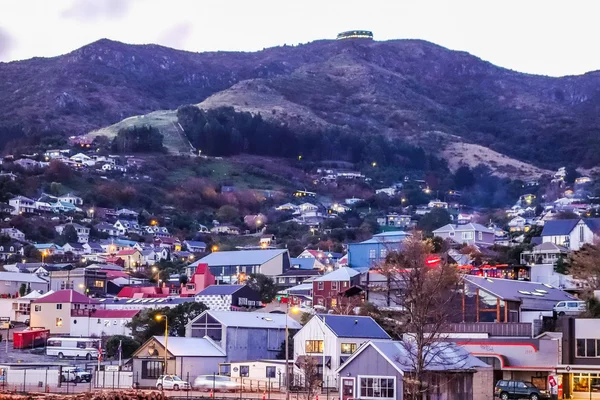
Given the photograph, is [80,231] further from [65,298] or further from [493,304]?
[493,304]

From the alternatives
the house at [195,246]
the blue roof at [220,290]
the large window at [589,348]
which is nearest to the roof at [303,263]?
the blue roof at [220,290]

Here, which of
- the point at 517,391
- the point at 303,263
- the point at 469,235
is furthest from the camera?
the point at 469,235

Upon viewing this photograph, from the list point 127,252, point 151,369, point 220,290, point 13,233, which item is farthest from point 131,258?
point 151,369

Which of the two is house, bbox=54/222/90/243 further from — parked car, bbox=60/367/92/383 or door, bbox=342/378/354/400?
door, bbox=342/378/354/400

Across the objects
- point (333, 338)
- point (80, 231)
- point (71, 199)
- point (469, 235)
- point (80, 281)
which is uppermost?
point (71, 199)

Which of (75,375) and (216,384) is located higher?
(75,375)

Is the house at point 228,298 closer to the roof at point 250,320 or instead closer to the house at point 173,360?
the roof at point 250,320

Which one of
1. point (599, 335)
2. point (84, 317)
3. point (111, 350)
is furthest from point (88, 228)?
point (599, 335)
